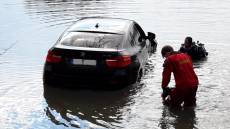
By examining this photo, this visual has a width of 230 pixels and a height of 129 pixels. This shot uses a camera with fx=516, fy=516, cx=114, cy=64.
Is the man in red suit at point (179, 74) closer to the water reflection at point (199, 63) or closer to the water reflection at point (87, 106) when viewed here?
the water reflection at point (87, 106)

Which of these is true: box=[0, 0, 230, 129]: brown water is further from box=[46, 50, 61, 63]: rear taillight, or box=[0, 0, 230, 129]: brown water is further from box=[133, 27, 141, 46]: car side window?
box=[133, 27, 141, 46]: car side window

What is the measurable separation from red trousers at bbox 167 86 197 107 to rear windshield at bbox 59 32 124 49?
6.38 ft

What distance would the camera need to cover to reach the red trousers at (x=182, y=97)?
983 centimetres

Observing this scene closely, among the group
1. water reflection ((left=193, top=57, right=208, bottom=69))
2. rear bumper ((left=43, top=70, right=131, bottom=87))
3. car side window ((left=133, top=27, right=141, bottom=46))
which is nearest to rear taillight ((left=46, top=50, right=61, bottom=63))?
rear bumper ((left=43, top=70, right=131, bottom=87))

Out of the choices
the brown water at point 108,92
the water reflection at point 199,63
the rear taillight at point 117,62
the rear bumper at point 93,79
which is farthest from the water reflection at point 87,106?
the water reflection at point 199,63

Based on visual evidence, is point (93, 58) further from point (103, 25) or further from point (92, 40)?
point (103, 25)

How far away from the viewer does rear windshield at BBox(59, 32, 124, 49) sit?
37.3ft

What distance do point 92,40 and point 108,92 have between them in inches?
47.8

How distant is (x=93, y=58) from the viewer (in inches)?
433

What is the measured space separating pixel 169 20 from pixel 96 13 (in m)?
3.57

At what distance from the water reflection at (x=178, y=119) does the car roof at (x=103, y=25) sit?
8.48 feet

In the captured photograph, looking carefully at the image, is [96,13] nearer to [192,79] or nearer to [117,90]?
[117,90]

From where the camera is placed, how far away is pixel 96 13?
2386cm

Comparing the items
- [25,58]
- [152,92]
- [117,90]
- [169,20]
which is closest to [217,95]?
[152,92]
